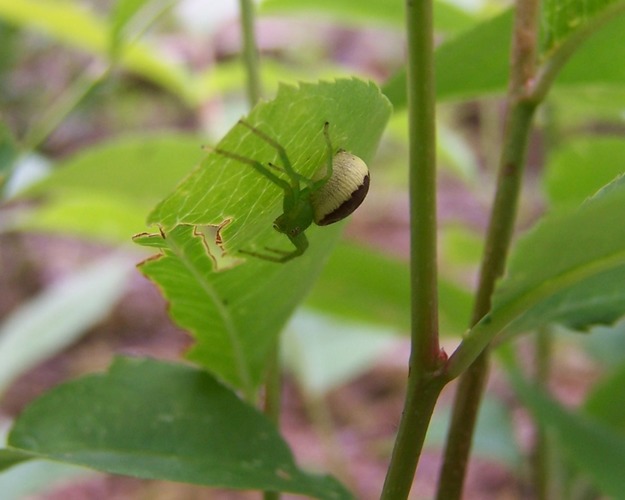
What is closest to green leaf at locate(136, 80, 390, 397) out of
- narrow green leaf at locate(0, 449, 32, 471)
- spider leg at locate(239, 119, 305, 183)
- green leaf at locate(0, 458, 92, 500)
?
spider leg at locate(239, 119, 305, 183)

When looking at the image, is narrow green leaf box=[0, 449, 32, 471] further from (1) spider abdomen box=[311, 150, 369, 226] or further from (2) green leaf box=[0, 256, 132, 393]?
(2) green leaf box=[0, 256, 132, 393]

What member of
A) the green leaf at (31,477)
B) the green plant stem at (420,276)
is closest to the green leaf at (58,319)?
the green leaf at (31,477)

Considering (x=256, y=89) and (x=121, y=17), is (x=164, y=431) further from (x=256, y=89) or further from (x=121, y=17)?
(x=121, y=17)

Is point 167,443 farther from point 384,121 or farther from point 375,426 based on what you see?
point 375,426

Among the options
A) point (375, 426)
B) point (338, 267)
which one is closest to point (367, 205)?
point (375, 426)

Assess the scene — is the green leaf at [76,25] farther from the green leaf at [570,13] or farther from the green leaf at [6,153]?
the green leaf at [570,13]

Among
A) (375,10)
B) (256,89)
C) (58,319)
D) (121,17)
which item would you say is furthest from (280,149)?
(58,319)
